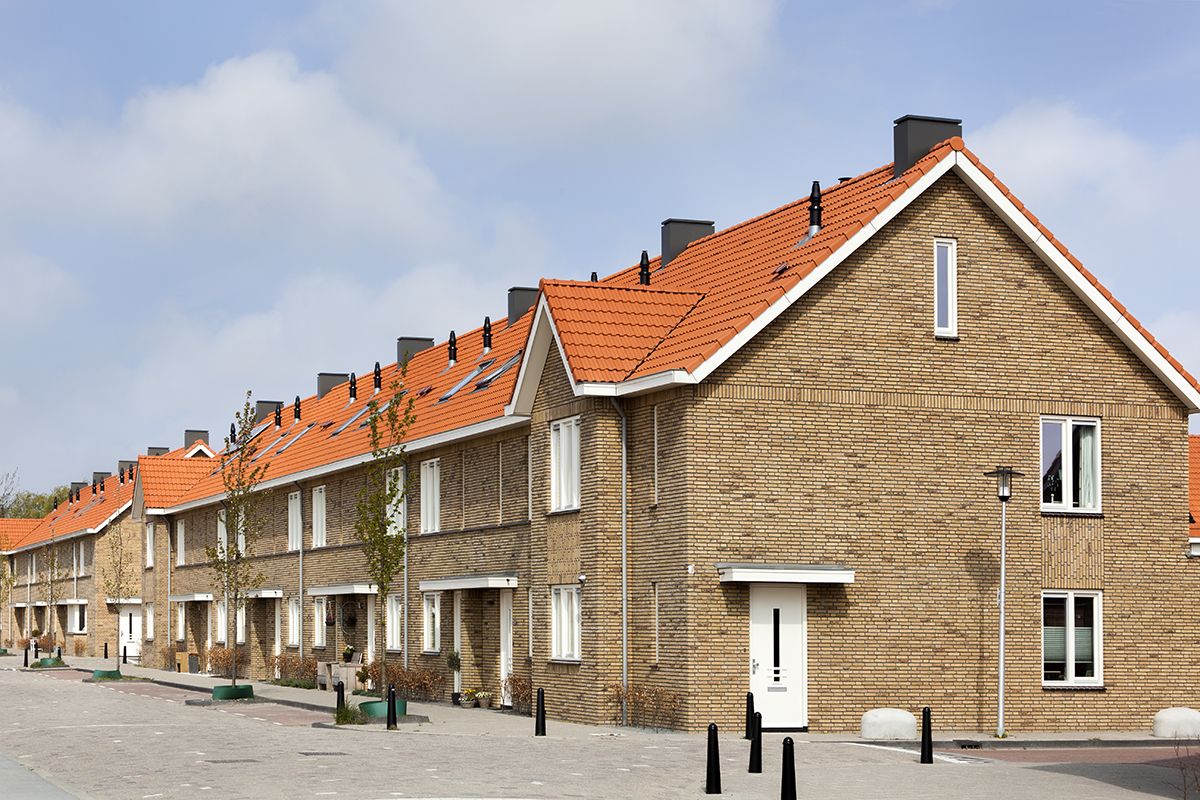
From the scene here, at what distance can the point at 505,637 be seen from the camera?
1453 inches

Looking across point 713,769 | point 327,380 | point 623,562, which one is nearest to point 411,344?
point 327,380

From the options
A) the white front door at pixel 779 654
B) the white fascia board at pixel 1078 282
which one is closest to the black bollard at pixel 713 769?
the white front door at pixel 779 654

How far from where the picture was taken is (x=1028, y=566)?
104ft

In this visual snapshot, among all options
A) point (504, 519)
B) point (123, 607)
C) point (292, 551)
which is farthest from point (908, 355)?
point (123, 607)

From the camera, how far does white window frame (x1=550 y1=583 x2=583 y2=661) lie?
31891 mm

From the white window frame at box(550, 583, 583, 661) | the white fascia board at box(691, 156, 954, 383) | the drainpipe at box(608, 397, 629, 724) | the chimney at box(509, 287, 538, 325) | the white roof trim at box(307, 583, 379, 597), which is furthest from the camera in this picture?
the chimney at box(509, 287, 538, 325)

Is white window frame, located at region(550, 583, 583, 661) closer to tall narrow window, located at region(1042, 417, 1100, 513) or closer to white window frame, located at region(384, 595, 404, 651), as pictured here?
tall narrow window, located at region(1042, 417, 1100, 513)

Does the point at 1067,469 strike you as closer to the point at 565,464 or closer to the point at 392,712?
the point at 565,464

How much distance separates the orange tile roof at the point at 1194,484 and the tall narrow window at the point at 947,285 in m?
12.8

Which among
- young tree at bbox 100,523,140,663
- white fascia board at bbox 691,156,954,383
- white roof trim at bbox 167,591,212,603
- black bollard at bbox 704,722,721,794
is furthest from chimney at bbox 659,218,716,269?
young tree at bbox 100,523,140,663

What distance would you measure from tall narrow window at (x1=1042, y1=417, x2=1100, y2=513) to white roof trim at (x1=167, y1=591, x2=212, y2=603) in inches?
1394

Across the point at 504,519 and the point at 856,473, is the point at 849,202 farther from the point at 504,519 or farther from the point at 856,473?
the point at 504,519

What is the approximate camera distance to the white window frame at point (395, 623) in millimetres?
42281

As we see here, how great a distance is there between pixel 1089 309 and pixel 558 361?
389 inches
